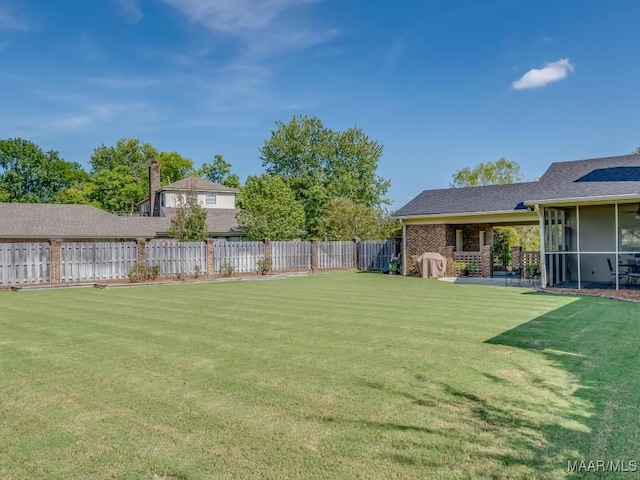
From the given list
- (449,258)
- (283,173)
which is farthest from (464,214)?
(283,173)

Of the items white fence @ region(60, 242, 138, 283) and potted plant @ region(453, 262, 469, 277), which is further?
potted plant @ region(453, 262, 469, 277)

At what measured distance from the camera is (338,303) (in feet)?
36.7

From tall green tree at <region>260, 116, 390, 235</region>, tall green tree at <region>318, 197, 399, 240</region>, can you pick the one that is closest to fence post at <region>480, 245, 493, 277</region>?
tall green tree at <region>318, 197, 399, 240</region>

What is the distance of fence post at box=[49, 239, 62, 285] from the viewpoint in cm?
1727

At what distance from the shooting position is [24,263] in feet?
55.1

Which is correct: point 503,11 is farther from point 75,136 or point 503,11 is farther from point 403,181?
point 75,136

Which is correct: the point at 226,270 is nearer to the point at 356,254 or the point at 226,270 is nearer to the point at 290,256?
the point at 290,256

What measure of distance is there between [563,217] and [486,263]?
3908 mm

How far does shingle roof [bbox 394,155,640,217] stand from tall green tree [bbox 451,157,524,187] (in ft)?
41.9

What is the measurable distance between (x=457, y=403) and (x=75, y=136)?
53.5 meters

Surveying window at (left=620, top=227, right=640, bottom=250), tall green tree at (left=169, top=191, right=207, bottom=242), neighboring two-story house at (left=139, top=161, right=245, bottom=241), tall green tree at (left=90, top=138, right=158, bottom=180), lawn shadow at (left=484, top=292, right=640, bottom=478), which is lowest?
lawn shadow at (left=484, top=292, right=640, bottom=478)

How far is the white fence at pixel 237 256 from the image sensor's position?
21594 millimetres

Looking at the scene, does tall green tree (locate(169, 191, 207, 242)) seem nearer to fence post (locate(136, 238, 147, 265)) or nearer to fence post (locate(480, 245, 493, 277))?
fence post (locate(136, 238, 147, 265))

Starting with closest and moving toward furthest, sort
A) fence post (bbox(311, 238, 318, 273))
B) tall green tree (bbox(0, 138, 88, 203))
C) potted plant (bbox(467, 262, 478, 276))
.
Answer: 1. potted plant (bbox(467, 262, 478, 276))
2. fence post (bbox(311, 238, 318, 273))
3. tall green tree (bbox(0, 138, 88, 203))
